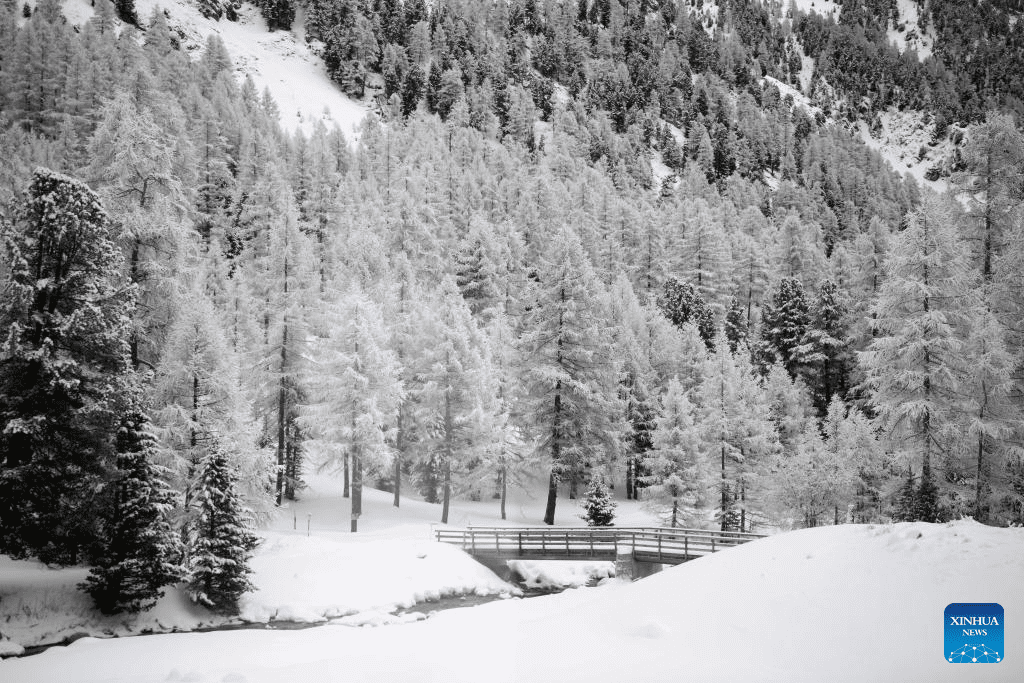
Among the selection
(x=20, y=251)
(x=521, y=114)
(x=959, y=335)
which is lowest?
(x=959, y=335)

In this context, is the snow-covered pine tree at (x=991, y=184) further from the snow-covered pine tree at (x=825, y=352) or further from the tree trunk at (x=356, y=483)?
the tree trunk at (x=356, y=483)

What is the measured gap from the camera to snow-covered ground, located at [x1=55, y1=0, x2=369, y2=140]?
10244 centimetres

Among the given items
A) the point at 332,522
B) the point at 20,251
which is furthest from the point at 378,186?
the point at 20,251

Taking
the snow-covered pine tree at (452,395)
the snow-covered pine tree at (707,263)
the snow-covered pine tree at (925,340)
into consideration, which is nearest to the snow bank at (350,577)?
the snow-covered pine tree at (452,395)

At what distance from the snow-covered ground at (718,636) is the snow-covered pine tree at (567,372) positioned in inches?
668

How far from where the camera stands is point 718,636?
9.89 m

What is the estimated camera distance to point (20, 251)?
52.3 feet

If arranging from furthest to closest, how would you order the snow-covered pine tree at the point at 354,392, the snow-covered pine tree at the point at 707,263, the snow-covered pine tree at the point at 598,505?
the snow-covered pine tree at the point at 707,263, the snow-covered pine tree at the point at 598,505, the snow-covered pine tree at the point at 354,392

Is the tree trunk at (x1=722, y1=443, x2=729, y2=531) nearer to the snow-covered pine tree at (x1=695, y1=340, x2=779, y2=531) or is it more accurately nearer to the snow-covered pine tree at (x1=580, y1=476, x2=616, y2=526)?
the snow-covered pine tree at (x1=695, y1=340, x2=779, y2=531)

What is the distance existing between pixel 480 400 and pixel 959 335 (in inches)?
846

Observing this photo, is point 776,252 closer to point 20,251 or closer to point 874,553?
point 874,553

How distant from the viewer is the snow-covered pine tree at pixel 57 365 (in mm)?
15109

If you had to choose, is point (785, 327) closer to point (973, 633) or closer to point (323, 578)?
point (323, 578)

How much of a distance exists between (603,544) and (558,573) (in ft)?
11.0
